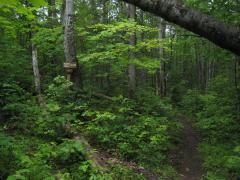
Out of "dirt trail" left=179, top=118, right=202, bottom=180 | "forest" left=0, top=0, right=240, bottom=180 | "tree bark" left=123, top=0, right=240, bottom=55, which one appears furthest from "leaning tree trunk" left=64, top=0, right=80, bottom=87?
"tree bark" left=123, top=0, right=240, bottom=55

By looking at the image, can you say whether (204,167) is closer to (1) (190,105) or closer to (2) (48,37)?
(2) (48,37)

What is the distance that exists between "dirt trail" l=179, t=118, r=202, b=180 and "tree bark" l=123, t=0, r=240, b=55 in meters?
8.13

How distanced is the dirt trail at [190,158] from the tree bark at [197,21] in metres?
8.13

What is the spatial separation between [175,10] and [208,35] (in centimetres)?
30

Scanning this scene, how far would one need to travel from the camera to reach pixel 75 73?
1207 centimetres

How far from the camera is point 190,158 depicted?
1177 centimetres

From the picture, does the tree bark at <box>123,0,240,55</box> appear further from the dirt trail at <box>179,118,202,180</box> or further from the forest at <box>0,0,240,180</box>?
the dirt trail at <box>179,118,202,180</box>

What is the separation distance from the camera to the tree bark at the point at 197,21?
6.83 ft

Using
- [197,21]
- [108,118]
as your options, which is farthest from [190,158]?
[197,21]

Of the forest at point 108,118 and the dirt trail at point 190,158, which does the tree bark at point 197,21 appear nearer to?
the forest at point 108,118

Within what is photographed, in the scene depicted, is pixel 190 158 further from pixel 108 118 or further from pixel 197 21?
pixel 197 21

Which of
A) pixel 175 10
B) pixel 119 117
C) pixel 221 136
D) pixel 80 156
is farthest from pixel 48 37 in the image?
pixel 175 10

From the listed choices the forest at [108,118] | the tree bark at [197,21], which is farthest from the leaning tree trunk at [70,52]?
the tree bark at [197,21]

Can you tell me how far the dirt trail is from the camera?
9.98 metres
